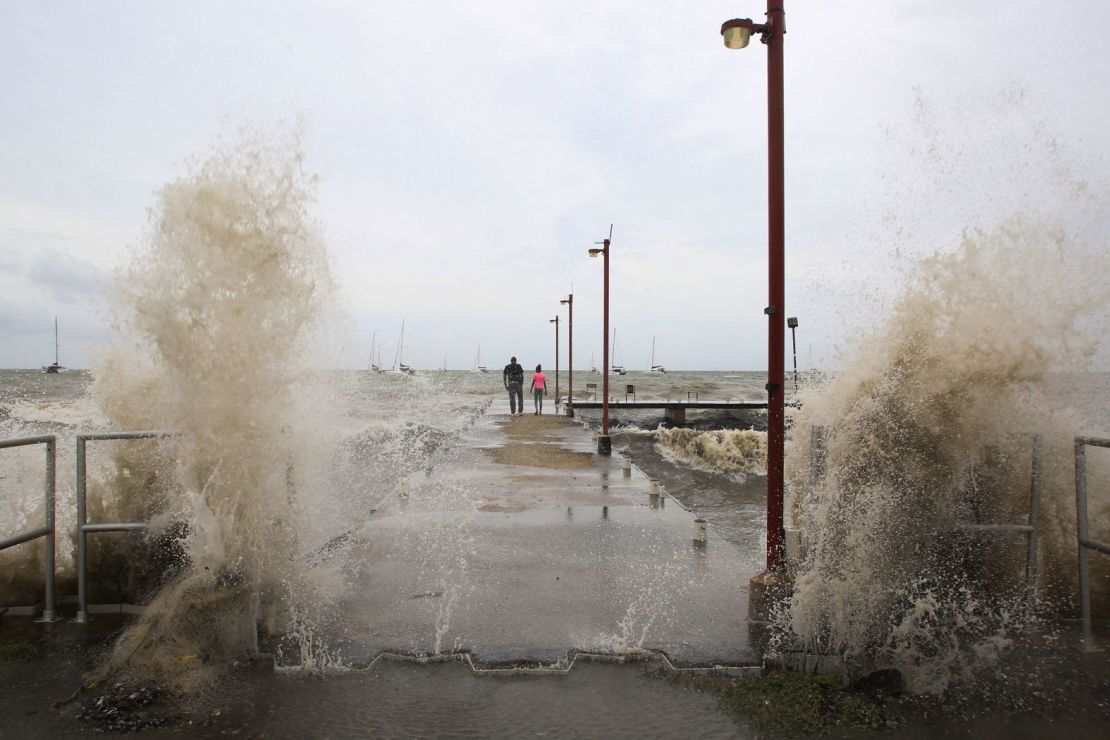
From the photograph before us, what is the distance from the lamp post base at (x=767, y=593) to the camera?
16.7ft

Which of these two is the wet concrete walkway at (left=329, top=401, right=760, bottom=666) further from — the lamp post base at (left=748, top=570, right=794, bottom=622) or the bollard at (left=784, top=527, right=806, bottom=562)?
the bollard at (left=784, top=527, right=806, bottom=562)

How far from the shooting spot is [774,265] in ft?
18.6

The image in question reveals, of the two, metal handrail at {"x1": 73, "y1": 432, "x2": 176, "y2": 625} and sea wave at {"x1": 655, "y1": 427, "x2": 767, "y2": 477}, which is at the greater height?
metal handrail at {"x1": 73, "y1": 432, "x2": 176, "y2": 625}

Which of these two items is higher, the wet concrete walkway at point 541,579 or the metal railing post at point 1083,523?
the metal railing post at point 1083,523

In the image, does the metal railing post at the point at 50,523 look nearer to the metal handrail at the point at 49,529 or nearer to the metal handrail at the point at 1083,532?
the metal handrail at the point at 49,529

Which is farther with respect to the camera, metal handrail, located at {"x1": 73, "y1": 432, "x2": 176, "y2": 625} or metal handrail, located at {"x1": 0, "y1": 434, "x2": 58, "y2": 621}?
metal handrail, located at {"x1": 73, "y1": 432, "x2": 176, "y2": 625}

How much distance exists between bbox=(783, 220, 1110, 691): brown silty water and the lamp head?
A: 221 centimetres

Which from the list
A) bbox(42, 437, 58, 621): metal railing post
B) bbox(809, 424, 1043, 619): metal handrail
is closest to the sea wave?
bbox(809, 424, 1043, 619): metal handrail

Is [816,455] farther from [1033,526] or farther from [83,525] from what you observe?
[83,525]

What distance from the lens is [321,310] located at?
529 centimetres

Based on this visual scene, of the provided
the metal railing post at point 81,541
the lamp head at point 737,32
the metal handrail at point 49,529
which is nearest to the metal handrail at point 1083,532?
the lamp head at point 737,32

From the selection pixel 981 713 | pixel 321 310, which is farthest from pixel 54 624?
pixel 981 713

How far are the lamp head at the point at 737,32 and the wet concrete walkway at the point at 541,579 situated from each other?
165 inches

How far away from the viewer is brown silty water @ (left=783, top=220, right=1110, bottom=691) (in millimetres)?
4418
